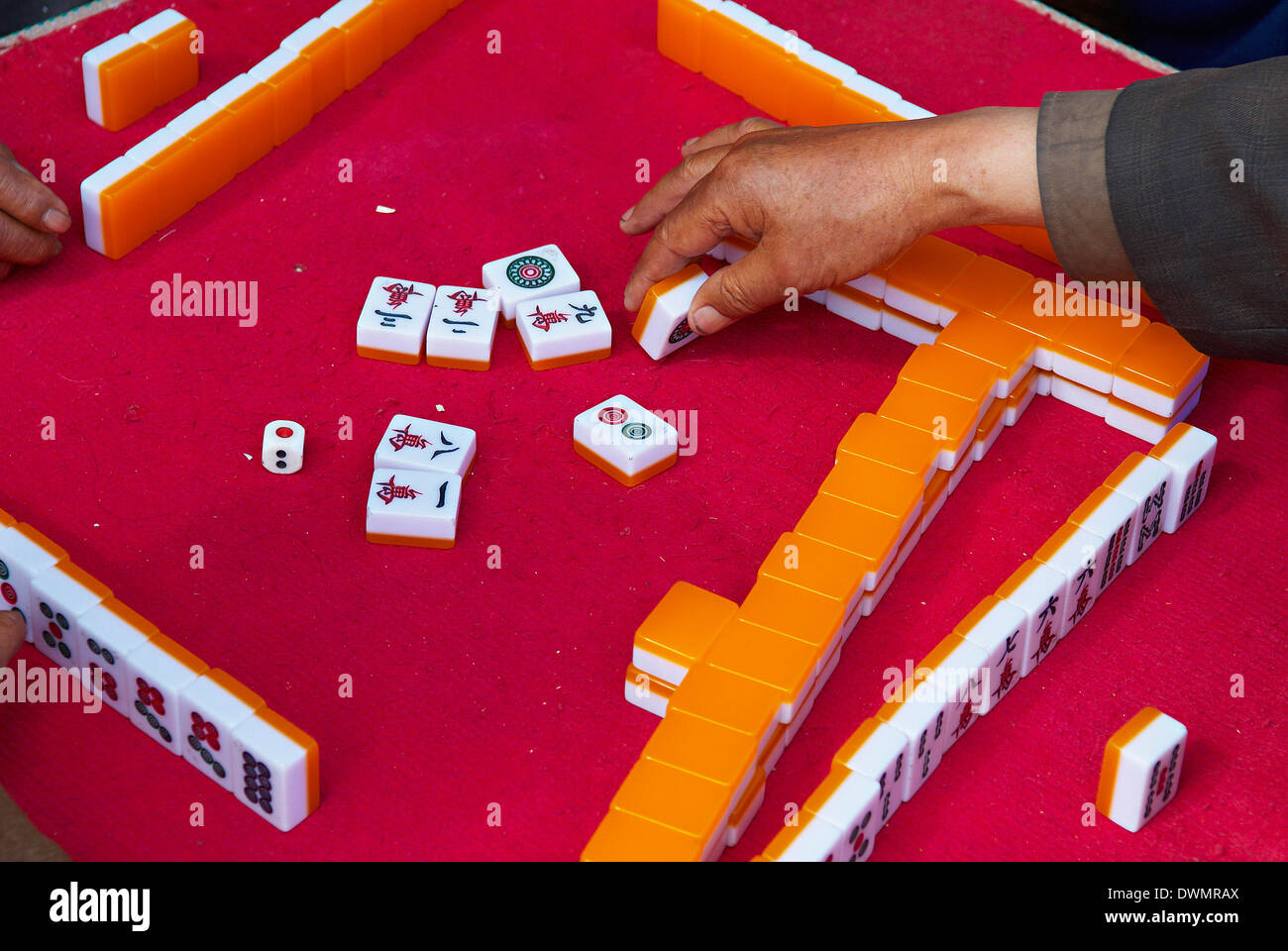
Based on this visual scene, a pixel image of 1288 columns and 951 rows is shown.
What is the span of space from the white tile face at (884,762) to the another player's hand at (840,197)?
0.84 metres

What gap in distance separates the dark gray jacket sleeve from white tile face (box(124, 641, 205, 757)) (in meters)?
1.48

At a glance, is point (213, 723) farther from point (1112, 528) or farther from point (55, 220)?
point (1112, 528)

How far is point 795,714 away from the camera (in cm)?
226

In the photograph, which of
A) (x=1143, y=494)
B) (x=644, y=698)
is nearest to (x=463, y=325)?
(x=644, y=698)

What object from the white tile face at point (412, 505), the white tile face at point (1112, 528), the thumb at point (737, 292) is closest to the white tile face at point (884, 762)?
the white tile face at point (1112, 528)

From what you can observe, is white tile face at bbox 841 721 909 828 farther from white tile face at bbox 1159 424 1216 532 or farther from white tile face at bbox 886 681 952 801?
white tile face at bbox 1159 424 1216 532

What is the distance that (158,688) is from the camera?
216cm

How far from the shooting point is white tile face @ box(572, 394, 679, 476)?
2529 mm

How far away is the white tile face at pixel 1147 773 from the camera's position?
2.11m

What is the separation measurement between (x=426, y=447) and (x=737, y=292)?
0.60 metres

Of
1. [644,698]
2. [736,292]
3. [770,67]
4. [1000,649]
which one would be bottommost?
[644,698]

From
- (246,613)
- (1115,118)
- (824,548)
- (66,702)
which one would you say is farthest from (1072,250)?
(66,702)

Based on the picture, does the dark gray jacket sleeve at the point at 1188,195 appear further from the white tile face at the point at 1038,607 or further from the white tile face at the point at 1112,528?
the white tile face at the point at 1038,607

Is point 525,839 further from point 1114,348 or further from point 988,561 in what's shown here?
point 1114,348
